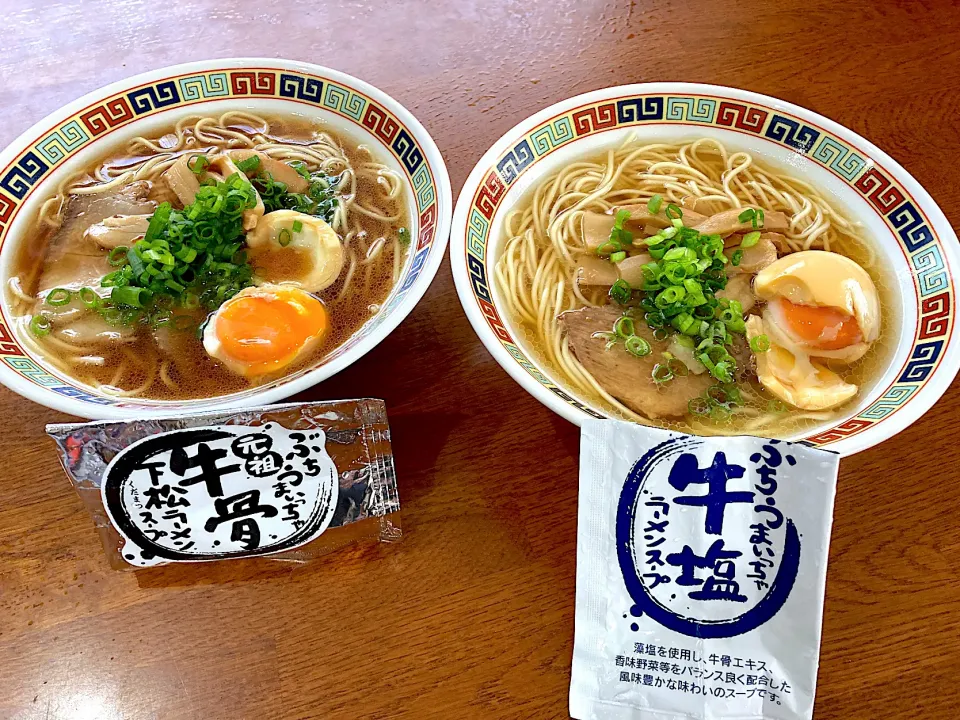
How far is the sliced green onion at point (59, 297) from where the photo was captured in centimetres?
Answer: 157

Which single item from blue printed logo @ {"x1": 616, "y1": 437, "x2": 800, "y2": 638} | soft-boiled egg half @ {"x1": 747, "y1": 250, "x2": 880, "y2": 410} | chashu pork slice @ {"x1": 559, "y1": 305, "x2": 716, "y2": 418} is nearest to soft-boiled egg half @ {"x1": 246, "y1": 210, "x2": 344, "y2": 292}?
chashu pork slice @ {"x1": 559, "y1": 305, "x2": 716, "y2": 418}

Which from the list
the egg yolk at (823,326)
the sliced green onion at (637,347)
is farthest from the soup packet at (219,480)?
the egg yolk at (823,326)

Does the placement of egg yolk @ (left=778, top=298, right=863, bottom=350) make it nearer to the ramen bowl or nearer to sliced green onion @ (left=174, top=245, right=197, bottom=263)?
the ramen bowl

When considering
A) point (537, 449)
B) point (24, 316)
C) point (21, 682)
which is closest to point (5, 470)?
point (24, 316)

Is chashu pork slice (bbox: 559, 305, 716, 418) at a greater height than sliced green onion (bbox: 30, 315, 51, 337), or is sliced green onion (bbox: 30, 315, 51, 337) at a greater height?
sliced green onion (bbox: 30, 315, 51, 337)

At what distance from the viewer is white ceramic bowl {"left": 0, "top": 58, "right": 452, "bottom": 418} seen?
1.31 m

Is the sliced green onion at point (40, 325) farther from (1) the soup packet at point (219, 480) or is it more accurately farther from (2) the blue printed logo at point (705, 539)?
(2) the blue printed logo at point (705, 539)

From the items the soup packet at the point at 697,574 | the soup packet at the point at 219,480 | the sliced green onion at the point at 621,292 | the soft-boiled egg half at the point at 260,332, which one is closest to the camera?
the soup packet at the point at 697,574

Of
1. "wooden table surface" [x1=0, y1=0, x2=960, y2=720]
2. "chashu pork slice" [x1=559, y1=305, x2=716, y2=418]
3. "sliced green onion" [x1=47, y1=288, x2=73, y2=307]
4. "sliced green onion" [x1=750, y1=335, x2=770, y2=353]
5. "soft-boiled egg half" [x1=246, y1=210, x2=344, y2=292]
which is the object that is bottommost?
"wooden table surface" [x1=0, y1=0, x2=960, y2=720]

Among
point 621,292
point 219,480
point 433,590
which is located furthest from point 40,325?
point 621,292

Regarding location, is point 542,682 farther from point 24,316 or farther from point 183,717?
point 24,316

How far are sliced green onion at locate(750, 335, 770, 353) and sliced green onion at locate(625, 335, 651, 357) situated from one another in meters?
0.22

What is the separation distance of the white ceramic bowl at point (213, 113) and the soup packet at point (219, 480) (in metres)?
0.05

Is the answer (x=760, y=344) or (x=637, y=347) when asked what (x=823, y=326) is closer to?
(x=760, y=344)
